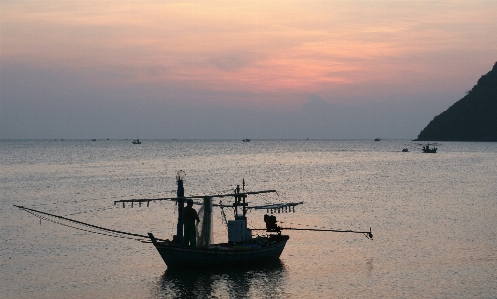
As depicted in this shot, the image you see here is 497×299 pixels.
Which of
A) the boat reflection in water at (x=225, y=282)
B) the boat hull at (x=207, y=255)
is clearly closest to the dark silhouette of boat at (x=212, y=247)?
the boat hull at (x=207, y=255)

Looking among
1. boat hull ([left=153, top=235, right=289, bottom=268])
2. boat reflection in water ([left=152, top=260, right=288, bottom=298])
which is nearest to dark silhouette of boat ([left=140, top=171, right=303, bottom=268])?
boat hull ([left=153, top=235, right=289, bottom=268])

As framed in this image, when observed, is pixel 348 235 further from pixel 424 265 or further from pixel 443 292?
pixel 443 292

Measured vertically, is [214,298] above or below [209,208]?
below

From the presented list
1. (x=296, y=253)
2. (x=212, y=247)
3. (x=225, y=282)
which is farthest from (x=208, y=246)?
(x=296, y=253)

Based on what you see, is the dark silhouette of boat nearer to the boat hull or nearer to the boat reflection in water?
the boat hull

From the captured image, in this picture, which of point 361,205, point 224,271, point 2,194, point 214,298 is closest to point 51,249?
point 224,271

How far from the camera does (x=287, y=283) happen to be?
2842 cm

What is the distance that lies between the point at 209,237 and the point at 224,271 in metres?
1.86

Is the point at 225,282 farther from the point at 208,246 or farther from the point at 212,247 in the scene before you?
the point at 212,247

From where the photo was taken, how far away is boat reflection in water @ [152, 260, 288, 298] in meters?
26.8

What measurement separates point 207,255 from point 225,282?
2.07 meters

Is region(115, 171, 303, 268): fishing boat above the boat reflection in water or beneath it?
above

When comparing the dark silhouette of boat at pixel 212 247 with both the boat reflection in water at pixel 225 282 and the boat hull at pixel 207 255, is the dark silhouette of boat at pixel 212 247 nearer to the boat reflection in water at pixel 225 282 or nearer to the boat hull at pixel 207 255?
the boat hull at pixel 207 255

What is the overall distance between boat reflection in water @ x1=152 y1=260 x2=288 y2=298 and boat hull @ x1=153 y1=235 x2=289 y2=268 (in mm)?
309
